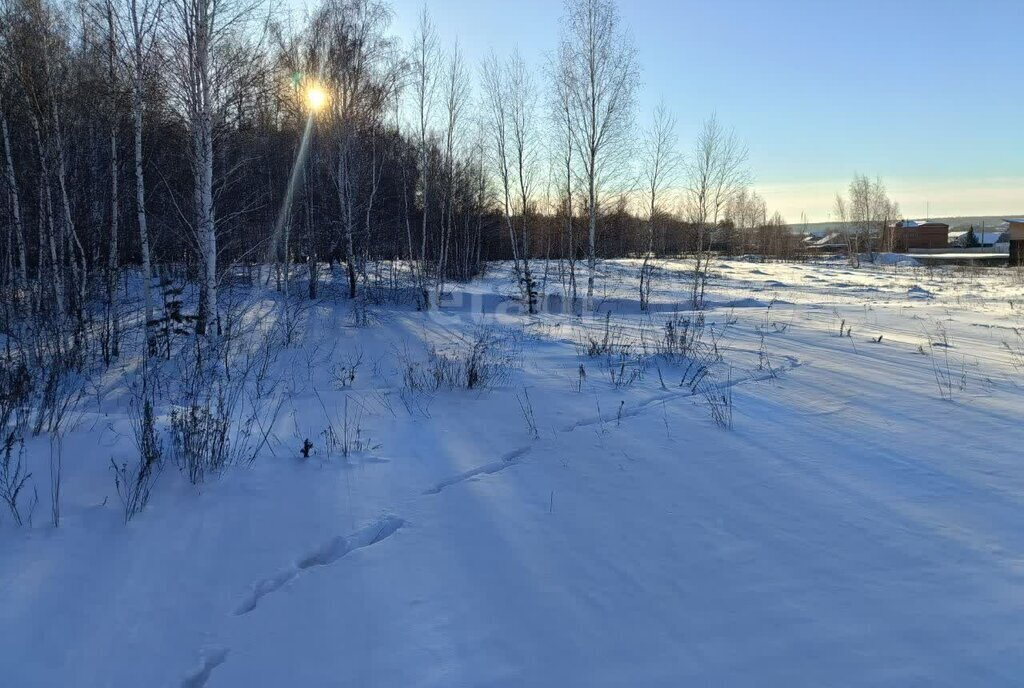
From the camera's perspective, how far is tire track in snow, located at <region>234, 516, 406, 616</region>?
8.84 ft

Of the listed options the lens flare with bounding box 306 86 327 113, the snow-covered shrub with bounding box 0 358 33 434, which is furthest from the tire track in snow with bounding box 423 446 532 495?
the lens flare with bounding box 306 86 327 113

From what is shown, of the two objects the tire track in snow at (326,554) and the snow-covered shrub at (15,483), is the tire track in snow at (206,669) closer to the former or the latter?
the tire track in snow at (326,554)

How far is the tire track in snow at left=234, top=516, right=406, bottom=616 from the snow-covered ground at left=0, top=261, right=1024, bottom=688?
0.02 meters

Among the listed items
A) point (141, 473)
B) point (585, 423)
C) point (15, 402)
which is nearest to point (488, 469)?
point (585, 423)

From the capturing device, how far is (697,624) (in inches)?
96.0

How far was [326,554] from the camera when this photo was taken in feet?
10.0

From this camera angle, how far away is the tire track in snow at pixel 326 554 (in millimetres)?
2693

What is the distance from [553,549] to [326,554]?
3.98 feet

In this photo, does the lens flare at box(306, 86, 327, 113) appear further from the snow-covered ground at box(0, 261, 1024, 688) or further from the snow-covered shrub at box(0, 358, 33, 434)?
the snow-covered ground at box(0, 261, 1024, 688)

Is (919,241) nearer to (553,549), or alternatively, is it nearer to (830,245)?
(830,245)

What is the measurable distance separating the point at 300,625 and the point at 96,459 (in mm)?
2419

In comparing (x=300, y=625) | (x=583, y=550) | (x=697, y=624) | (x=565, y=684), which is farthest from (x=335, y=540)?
(x=697, y=624)

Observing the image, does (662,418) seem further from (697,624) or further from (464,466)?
(697,624)

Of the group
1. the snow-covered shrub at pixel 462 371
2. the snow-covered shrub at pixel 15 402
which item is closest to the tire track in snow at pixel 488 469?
the snow-covered shrub at pixel 462 371
